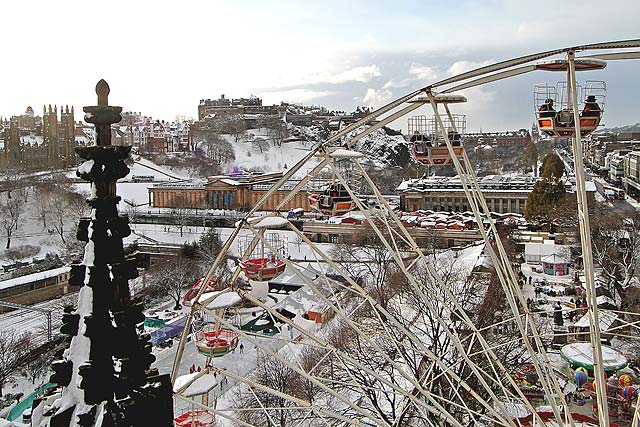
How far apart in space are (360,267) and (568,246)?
10.1 m

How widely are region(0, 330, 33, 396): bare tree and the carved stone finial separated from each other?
53.5 ft

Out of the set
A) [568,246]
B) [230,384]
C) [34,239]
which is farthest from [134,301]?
[34,239]

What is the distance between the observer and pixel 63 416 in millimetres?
2586

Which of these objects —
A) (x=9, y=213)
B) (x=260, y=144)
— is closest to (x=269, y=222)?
(x=9, y=213)

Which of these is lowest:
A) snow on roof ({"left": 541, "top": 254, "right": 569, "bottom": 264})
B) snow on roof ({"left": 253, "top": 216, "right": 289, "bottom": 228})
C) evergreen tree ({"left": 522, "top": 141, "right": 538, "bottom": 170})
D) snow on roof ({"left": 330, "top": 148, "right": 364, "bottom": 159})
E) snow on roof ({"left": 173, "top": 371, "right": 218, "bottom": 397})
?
snow on roof ({"left": 541, "top": 254, "right": 569, "bottom": 264})

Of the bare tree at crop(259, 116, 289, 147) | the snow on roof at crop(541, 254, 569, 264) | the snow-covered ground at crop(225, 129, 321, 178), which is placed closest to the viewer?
the snow on roof at crop(541, 254, 569, 264)

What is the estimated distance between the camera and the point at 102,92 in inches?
115

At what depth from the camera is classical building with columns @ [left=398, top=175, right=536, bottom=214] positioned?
43844 millimetres

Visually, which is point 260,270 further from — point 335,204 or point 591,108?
point 591,108

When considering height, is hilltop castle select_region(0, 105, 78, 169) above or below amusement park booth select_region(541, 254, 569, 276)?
above

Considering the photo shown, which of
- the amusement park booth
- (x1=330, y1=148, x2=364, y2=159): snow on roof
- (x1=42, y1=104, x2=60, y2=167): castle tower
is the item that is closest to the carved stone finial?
(x1=330, y1=148, x2=364, y2=159): snow on roof

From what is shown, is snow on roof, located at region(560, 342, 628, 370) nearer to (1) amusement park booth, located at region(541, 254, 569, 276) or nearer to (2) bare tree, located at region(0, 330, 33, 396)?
(1) amusement park booth, located at region(541, 254, 569, 276)

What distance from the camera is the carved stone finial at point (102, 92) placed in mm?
2900

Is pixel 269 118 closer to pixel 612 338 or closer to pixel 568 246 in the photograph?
pixel 568 246
